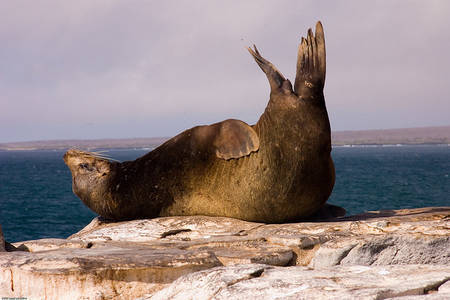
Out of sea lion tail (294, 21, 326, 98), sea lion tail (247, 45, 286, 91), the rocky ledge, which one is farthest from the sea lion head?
sea lion tail (294, 21, 326, 98)

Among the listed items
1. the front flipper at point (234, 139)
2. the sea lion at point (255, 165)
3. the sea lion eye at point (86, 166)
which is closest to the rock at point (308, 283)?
the sea lion at point (255, 165)

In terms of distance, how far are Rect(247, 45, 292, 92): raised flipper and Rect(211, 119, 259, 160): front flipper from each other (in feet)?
2.09

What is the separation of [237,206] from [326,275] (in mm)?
3164

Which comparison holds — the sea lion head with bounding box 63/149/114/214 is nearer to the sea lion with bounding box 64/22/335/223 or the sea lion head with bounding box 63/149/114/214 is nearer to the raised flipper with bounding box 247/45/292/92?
the sea lion with bounding box 64/22/335/223

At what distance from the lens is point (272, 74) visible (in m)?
7.02

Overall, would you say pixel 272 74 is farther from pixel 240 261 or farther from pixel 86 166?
pixel 86 166

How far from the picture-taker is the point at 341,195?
38.7 m

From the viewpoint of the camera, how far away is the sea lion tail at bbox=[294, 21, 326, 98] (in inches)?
268

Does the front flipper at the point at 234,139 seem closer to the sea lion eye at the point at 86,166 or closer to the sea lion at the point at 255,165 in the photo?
the sea lion at the point at 255,165

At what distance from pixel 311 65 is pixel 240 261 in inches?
115

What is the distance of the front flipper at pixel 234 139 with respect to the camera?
696 cm

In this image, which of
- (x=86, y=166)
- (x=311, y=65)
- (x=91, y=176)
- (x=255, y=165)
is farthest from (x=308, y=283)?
(x=86, y=166)

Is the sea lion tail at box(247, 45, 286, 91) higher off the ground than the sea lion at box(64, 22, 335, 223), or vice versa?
the sea lion tail at box(247, 45, 286, 91)

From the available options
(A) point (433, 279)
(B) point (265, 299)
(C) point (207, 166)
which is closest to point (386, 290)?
(A) point (433, 279)
